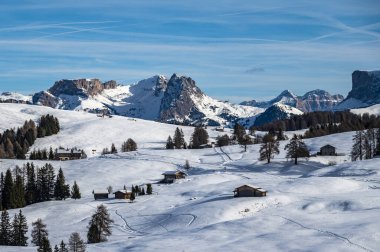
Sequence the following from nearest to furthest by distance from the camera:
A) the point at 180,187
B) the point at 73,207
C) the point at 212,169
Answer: the point at 73,207
the point at 180,187
the point at 212,169

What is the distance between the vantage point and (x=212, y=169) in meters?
136

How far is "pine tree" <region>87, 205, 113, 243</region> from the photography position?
245ft

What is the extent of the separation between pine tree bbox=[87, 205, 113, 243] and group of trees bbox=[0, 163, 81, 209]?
38.0m

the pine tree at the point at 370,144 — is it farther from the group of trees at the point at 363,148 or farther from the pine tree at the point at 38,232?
the pine tree at the point at 38,232

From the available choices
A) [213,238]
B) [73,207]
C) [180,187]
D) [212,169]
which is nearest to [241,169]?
[212,169]

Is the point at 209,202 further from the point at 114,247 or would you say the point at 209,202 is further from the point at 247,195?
the point at 114,247

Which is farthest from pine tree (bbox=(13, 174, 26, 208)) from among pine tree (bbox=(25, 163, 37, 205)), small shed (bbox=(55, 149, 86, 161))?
small shed (bbox=(55, 149, 86, 161))

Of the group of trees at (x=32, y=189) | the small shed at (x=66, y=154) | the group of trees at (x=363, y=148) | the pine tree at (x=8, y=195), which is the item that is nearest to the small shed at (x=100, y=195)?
the group of trees at (x=32, y=189)

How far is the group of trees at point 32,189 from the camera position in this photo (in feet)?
372

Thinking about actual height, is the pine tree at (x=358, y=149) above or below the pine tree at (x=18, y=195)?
above

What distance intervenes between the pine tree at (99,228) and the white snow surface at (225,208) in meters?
1.39

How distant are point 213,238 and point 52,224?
37.5 meters

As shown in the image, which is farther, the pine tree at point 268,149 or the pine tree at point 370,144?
the pine tree at point 268,149

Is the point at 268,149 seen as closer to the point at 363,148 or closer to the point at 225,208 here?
the point at 363,148
